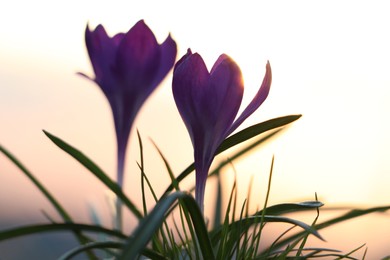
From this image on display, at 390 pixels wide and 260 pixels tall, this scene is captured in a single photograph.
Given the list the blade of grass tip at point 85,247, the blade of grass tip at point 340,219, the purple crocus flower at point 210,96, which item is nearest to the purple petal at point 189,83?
the purple crocus flower at point 210,96

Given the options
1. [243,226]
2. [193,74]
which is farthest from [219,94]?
[243,226]

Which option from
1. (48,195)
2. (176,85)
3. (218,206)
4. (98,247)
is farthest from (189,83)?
(218,206)

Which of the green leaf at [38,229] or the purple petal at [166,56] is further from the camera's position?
the purple petal at [166,56]

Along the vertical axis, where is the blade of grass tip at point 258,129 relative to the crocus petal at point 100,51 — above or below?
below

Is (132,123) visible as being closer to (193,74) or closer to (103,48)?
(103,48)

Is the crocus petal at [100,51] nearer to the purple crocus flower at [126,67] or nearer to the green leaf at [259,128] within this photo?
the purple crocus flower at [126,67]

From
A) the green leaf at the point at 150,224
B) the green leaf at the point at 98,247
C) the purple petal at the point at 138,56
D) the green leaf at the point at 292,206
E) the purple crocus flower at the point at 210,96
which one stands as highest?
the purple petal at the point at 138,56

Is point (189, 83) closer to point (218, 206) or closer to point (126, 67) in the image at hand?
point (126, 67)
